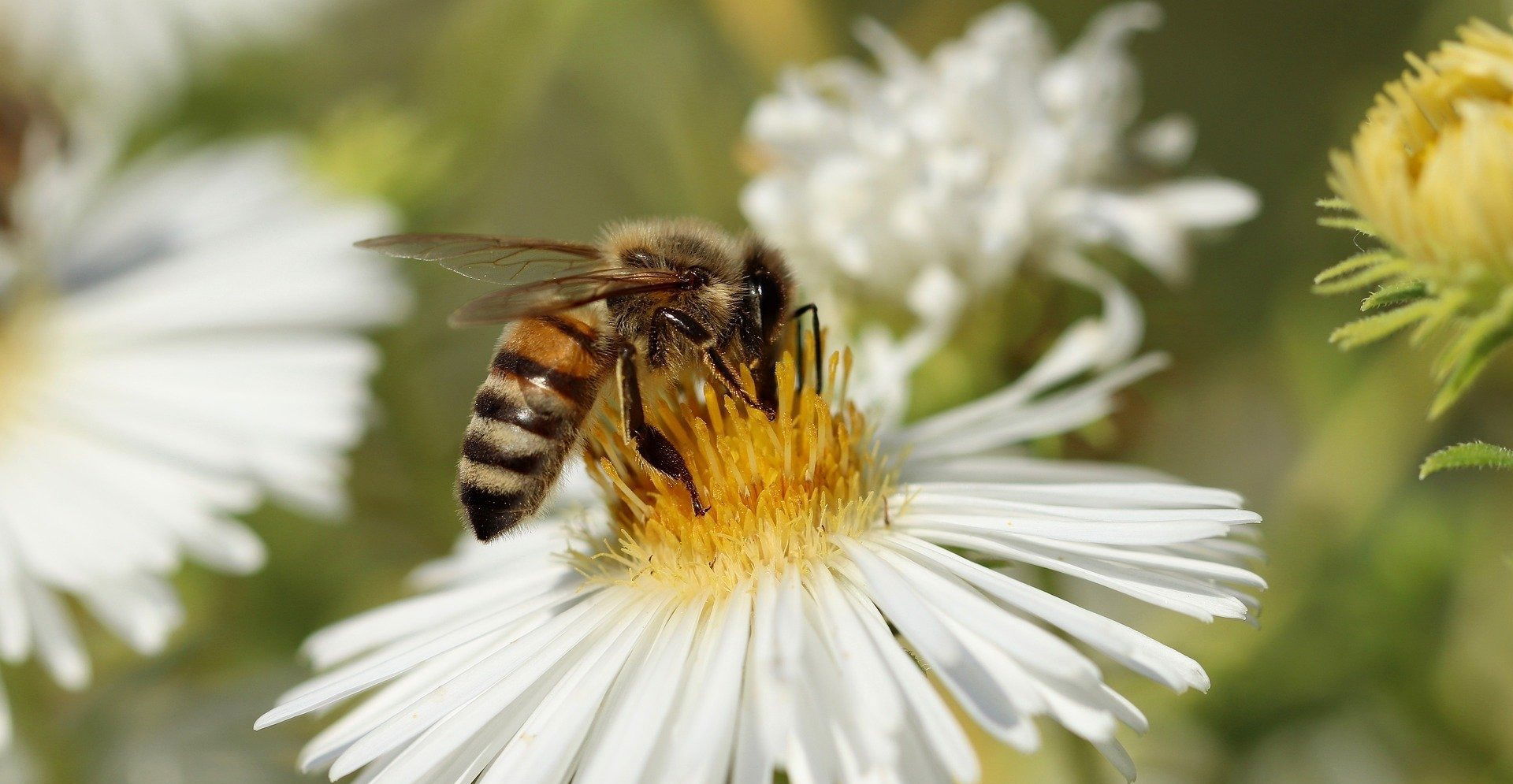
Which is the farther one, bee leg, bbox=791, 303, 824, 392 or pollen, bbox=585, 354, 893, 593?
bee leg, bbox=791, 303, 824, 392

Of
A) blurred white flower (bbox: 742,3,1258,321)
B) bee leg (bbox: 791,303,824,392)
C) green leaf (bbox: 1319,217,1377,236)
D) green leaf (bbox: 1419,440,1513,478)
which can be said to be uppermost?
blurred white flower (bbox: 742,3,1258,321)

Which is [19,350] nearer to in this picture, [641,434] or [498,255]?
[498,255]

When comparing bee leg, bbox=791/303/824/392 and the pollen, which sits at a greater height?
bee leg, bbox=791/303/824/392

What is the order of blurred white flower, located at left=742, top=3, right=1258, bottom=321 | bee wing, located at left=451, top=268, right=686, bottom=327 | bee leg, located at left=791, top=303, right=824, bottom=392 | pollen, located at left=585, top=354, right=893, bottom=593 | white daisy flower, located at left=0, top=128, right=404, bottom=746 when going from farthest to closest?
1. blurred white flower, located at left=742, top=3, right=1258, bottom=321
2. white daisy flower, located at left=0, top=128, right=404, bottom=746
3. bee leg, located at left=791, top=303, right=824, bottom=392
4. pollen, located at left=585, top=354, right=893, bottom=593
5. bee wing, located at left=451, top=268, right=686, bottom=327

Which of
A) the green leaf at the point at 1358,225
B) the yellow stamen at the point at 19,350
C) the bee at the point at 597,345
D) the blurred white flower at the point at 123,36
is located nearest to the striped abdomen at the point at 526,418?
the bee at the point at 597,345

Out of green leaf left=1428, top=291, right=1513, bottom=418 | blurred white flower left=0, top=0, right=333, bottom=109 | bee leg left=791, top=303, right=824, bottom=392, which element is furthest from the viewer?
blurred white flower left=0, top=0, right=333, bottom=109

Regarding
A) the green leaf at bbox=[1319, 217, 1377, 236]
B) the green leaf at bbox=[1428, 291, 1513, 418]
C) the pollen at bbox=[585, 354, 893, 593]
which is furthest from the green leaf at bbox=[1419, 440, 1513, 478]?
the pollen at bbox=[585, 354, 893, 593]

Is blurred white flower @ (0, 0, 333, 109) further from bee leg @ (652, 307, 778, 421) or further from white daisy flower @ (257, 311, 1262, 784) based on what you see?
bee leg @ (652, 307, 778, 421)

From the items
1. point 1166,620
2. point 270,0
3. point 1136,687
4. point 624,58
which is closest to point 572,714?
point 1136,687
